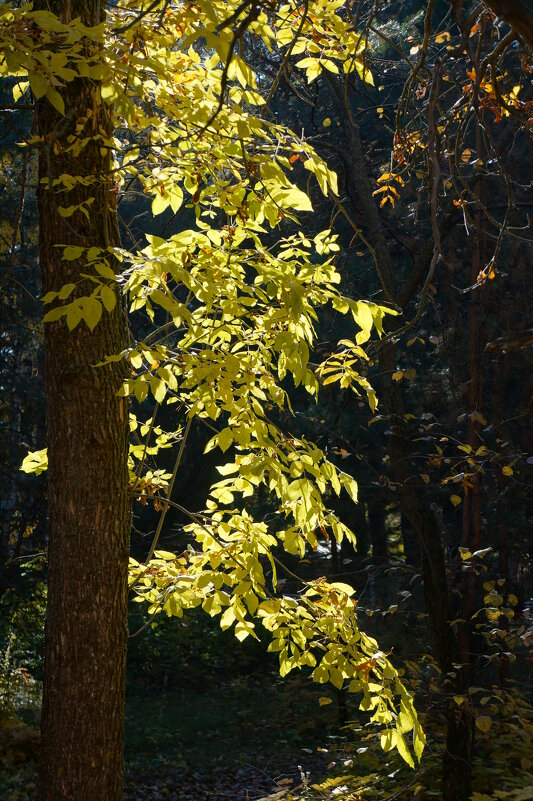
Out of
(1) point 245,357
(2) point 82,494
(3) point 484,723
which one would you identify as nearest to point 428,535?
(3) point 484,723

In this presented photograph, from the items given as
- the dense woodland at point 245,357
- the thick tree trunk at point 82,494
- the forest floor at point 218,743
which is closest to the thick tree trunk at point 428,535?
the dense woodland at point 245,357

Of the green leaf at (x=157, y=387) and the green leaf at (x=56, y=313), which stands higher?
the green leaf at (x=56, y=313)

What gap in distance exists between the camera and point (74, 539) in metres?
2.64

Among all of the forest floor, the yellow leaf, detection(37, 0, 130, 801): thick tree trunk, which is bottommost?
the forest floor

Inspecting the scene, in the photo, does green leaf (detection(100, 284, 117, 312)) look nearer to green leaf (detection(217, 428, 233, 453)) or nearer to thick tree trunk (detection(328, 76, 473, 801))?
green leaf (detection(217, 428, 233, 453))

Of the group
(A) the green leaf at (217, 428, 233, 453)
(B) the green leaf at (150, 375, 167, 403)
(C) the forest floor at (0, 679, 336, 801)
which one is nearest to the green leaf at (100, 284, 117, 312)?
(B) the green leaf at (150, 375, 167, 403)

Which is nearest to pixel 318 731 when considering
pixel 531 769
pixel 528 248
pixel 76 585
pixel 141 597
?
pixel 531 769

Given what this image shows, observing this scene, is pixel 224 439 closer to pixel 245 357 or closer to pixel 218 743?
pixel 245 357

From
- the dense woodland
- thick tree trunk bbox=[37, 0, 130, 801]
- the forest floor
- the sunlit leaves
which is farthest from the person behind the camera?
the forest floor

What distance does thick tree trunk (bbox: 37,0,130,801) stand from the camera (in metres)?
2.59

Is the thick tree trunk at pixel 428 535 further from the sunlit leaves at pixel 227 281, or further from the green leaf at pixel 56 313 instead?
the green leaf at pixel 56 313

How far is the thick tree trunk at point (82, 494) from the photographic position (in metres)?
2.59

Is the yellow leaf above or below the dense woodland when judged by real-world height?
below

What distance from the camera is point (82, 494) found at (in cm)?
266
